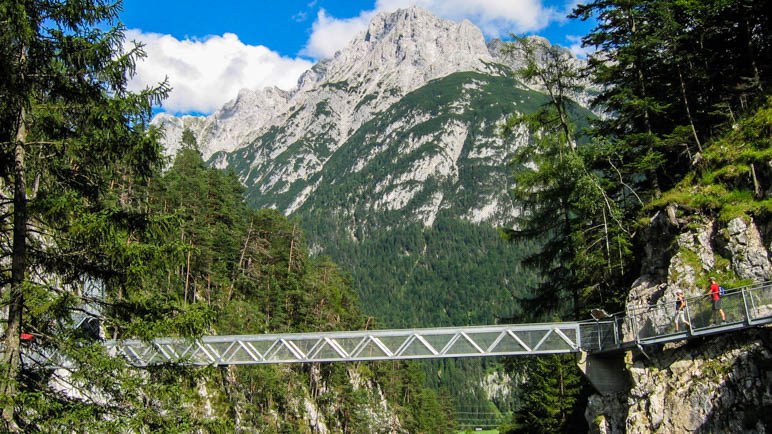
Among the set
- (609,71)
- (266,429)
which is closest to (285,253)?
(266,429)

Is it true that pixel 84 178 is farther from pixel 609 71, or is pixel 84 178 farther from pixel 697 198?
pixel 609 71

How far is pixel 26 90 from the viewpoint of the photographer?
25.1 ft

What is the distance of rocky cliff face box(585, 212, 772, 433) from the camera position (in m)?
14.4

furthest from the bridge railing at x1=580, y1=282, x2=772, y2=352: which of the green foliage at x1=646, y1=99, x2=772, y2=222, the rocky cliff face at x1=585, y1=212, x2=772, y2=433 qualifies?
the green foliage at x1=646, y1=99, x2=772, y2=222

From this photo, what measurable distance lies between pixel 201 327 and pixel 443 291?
162 meters

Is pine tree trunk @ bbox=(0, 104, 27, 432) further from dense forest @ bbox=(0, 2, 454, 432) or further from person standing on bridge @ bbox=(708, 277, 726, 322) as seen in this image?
person standing on bridge @ bbox=(708, 277, 726, 322)

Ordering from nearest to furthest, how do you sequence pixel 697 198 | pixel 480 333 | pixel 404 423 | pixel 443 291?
pixel 697 198
pixel 480 333
pixel 404 423
pixel 443 291

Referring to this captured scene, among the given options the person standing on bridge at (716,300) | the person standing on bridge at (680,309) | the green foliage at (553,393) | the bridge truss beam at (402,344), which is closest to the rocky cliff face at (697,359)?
the person standing on bridge at (716,300)

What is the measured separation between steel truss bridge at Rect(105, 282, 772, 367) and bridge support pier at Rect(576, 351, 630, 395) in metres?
0.33

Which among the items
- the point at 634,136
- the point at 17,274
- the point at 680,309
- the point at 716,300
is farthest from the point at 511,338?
the point at 17,274

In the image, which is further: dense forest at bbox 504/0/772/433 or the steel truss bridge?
dense forest at bbox 504/0/772/433

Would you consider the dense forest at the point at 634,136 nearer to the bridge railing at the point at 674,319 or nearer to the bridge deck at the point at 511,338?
the bridge railing at the point at 674,319

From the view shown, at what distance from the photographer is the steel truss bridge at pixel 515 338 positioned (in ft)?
48.0

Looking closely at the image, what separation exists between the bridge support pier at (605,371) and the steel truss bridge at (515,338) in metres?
0.33
